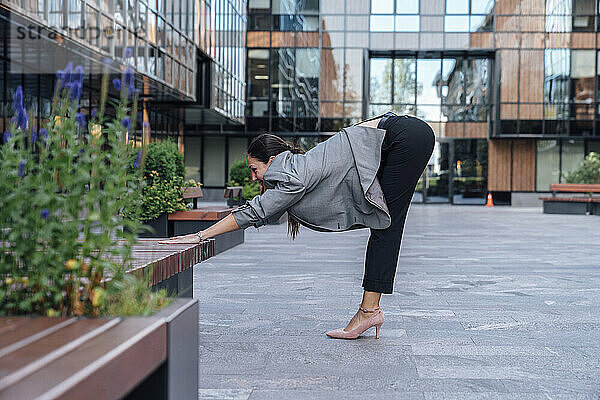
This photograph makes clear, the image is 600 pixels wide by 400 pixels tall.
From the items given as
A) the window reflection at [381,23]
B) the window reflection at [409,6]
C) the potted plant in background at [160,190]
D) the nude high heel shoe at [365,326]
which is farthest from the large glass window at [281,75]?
the nude high heel shoe at [365,326]

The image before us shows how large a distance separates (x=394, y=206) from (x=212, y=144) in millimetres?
33395

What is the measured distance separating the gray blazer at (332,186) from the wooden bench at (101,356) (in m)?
1.57

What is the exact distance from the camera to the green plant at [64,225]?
93.1 inches

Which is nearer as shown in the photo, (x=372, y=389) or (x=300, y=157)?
(x=372, y=389)

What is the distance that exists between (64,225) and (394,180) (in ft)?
8.33

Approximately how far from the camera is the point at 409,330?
5.15 m

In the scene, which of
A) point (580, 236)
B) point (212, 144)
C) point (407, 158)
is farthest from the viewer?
point (212, 144)

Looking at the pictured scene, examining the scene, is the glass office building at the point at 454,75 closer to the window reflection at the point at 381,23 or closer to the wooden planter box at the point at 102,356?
the window reflection at the point at 381,23

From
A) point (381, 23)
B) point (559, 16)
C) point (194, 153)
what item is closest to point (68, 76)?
point (381, 23)

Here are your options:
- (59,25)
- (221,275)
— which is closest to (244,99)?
(59,25)

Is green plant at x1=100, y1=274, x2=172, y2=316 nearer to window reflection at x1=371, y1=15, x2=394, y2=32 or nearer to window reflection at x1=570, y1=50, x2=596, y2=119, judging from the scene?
window reflection at x1=371, y1=15, x2=394, y2=32

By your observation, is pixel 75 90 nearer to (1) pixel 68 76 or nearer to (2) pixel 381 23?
(1) pixel 68 76

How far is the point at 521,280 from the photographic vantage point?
26.3 ft

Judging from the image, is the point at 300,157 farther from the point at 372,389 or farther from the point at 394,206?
the point at 372,389
